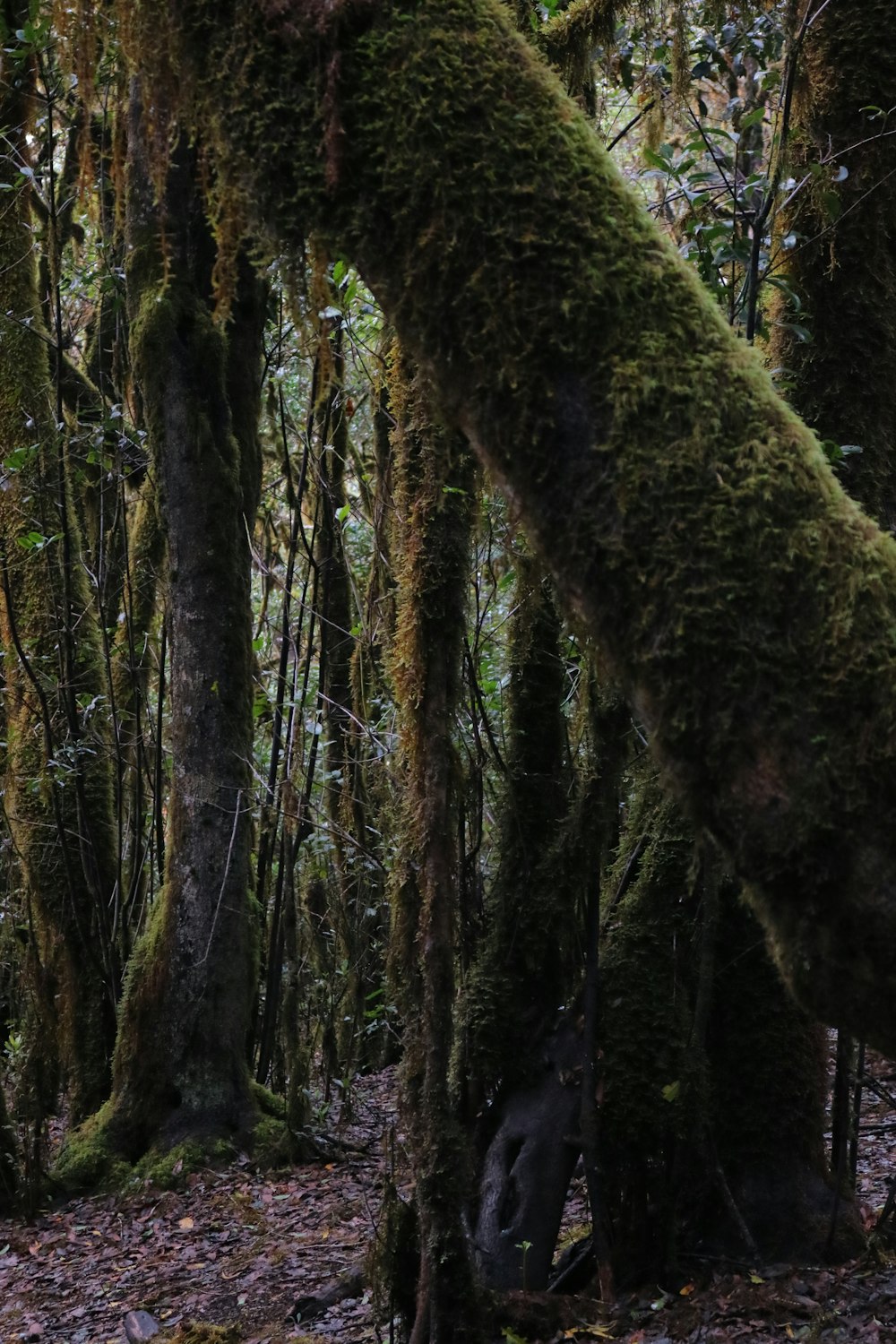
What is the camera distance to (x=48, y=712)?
833cm

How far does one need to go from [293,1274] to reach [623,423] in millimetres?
5002

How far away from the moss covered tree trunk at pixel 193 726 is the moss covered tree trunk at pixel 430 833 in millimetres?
3810

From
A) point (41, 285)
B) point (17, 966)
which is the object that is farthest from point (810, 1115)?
point (41, 285)

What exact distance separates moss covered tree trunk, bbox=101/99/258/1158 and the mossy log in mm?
5846

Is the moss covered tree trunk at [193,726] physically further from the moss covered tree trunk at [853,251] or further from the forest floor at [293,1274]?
the moss covered tree trunk at [853,251]

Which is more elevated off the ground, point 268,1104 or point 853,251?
point 853,251

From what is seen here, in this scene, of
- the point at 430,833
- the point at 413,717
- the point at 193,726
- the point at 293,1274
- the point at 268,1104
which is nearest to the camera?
the point at 430,833

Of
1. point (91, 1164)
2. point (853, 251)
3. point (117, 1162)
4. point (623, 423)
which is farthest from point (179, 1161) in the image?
point (623, 423)

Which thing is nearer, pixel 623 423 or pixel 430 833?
pixel 623 423

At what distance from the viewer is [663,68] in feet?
18.4

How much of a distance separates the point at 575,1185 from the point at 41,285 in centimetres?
888

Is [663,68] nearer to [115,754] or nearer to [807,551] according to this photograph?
[807,551]

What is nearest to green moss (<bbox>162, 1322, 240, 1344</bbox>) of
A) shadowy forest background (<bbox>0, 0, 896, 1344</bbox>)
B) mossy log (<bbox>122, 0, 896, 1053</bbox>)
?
shadowy forest background (<bbox>0, 0, 896, 1344</bbox>)

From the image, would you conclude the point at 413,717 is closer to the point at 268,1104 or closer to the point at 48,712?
the point at 268,1104
